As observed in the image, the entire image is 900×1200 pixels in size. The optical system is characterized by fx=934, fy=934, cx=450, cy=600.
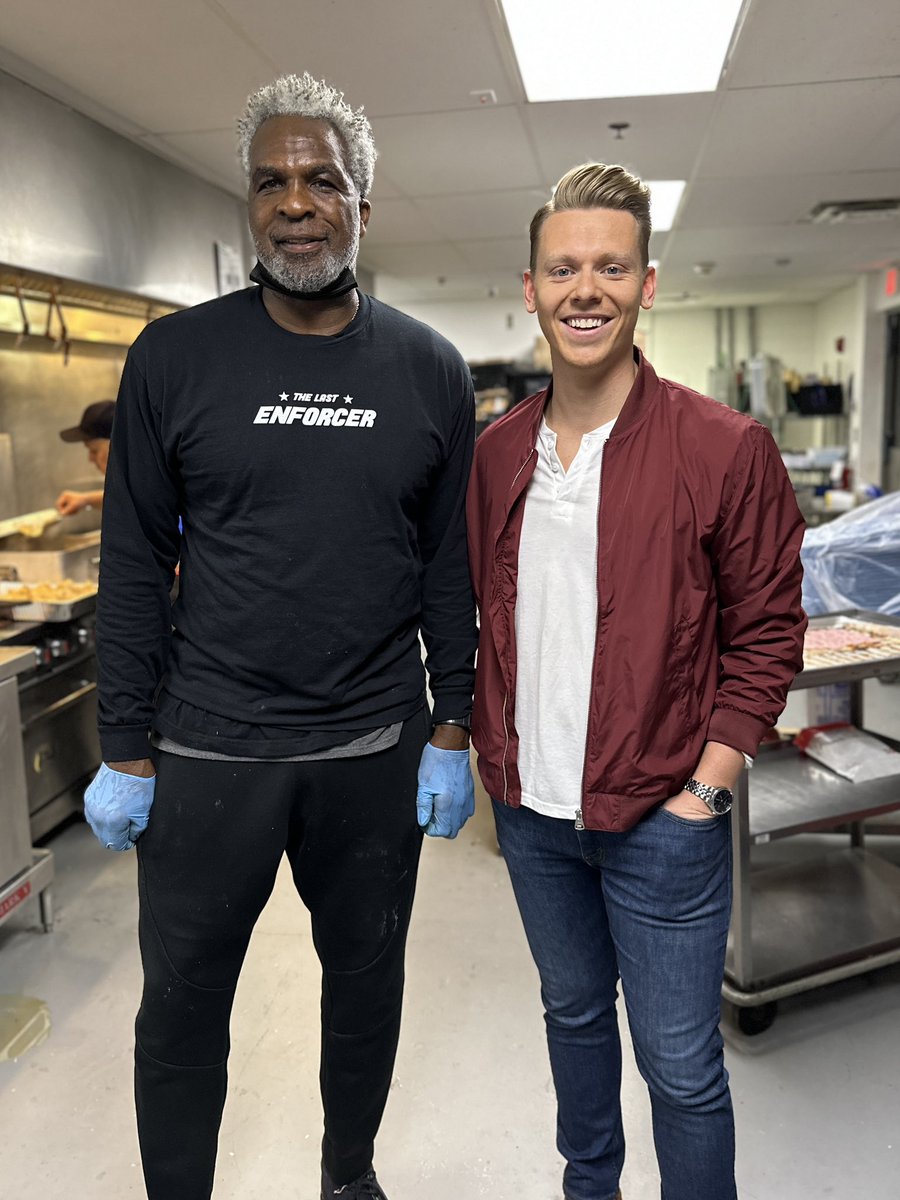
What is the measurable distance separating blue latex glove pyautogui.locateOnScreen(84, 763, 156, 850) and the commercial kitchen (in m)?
0.84

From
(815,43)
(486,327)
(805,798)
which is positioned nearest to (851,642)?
(805,798)

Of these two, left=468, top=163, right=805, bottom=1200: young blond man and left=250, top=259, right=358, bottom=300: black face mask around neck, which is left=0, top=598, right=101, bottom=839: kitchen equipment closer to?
left=250, top=259, right=358, bottom=300: black face mask around neck

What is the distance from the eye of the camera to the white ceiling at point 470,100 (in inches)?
111

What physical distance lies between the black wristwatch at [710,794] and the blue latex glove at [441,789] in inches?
14.9

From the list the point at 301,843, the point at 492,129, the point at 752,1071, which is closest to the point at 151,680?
the point at 301,843

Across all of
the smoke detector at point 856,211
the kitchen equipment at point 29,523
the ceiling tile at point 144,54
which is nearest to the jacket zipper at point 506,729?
the ceiling tile at point 144,54

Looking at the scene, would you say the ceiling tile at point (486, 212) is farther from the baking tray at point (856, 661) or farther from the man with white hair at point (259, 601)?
the man with white hair at point (259, 601)

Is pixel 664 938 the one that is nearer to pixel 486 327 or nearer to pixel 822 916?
pixel 822 916

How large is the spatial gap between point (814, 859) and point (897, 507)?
156 centimetres

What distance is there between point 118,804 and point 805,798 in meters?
1.66

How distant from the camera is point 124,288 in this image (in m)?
3.89

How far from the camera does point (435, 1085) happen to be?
2.03m

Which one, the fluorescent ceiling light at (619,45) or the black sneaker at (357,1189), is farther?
the fluorescent ceiling light at (619,45)

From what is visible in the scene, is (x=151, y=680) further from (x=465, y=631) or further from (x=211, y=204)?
(x=211, y=204)
